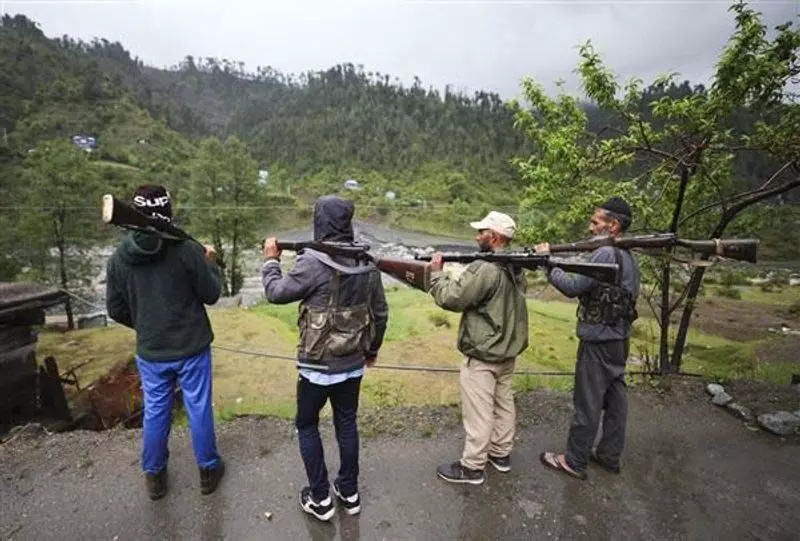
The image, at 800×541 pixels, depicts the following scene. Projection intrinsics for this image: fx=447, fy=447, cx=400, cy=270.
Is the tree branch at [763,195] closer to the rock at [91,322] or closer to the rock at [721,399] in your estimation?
the rock at [721,399]

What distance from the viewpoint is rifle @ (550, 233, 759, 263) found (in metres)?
3.09

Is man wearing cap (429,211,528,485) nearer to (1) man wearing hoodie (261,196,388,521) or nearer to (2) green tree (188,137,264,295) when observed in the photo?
(1) man wearing hoodie (261,196,388,521)

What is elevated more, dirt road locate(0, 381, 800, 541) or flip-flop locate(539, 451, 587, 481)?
flip-flop locate(539, 451, 587, 481)

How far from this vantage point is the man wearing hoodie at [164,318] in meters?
2.79

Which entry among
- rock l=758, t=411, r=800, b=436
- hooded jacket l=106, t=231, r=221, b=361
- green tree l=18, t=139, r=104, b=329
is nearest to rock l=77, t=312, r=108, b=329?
green tree l=18, t=139, r=104, b=329

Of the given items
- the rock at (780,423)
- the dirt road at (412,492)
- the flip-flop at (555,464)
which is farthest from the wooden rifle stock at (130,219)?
the rock at (780,423)

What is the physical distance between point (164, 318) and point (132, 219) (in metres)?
0.75

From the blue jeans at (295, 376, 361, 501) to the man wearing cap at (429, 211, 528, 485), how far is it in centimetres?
84

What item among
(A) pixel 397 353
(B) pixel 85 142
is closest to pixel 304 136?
(B) pixel 85 142

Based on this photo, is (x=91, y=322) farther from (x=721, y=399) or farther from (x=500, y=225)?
(x=721, y=399)

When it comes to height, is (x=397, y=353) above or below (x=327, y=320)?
below

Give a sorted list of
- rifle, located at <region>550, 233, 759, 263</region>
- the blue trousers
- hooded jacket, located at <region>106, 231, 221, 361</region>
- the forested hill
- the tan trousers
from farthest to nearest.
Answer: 1. the forested hill
2. the tan trousers
3. rifle, located at <region>550, 233, 759, 263</region>
4. the blue trousers
5. hooded jacket, located at <region>106, 231, 221, 361</region>

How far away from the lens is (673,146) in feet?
16.8

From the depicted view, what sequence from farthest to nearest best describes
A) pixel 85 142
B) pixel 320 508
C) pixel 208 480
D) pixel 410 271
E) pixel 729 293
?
pixel 85 142
pixel 729 293
pixel 208 480
pixel 410 271
pixel 320 508
